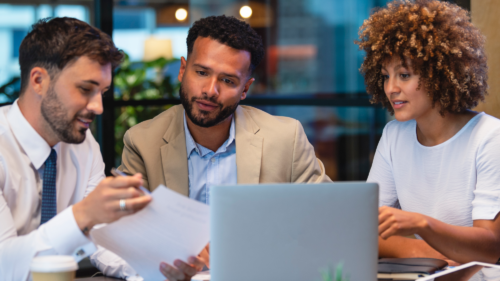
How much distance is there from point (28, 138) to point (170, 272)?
0.64 meters

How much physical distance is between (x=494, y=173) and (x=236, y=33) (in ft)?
3.74

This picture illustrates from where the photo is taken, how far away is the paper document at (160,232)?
106 cm

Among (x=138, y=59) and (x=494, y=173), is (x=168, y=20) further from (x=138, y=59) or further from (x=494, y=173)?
(x=494, y=173)

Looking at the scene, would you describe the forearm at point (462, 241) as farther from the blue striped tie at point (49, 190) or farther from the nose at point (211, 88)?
the blue striped tie at point (49, 190)

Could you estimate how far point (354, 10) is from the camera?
4.60 m

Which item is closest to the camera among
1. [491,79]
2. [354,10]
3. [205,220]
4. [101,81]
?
[205,220]

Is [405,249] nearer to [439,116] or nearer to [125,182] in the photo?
[439,116]

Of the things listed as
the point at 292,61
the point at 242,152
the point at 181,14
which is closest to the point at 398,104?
the point at 242,152

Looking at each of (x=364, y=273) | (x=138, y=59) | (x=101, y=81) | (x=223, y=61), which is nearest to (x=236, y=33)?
(x=223, y=61)

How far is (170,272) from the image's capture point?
121 cm

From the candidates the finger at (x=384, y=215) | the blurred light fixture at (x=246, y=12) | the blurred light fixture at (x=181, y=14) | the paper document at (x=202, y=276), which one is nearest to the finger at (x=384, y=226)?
the finger at (x=384, y=215)

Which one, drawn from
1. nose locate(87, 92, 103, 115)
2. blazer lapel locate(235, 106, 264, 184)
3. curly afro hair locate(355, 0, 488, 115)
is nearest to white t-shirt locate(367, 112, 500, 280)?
curly afro hair locate(355, 0, 488, 115)

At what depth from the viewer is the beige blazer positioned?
1944 mm

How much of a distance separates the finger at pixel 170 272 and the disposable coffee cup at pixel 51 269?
0.81 ft
